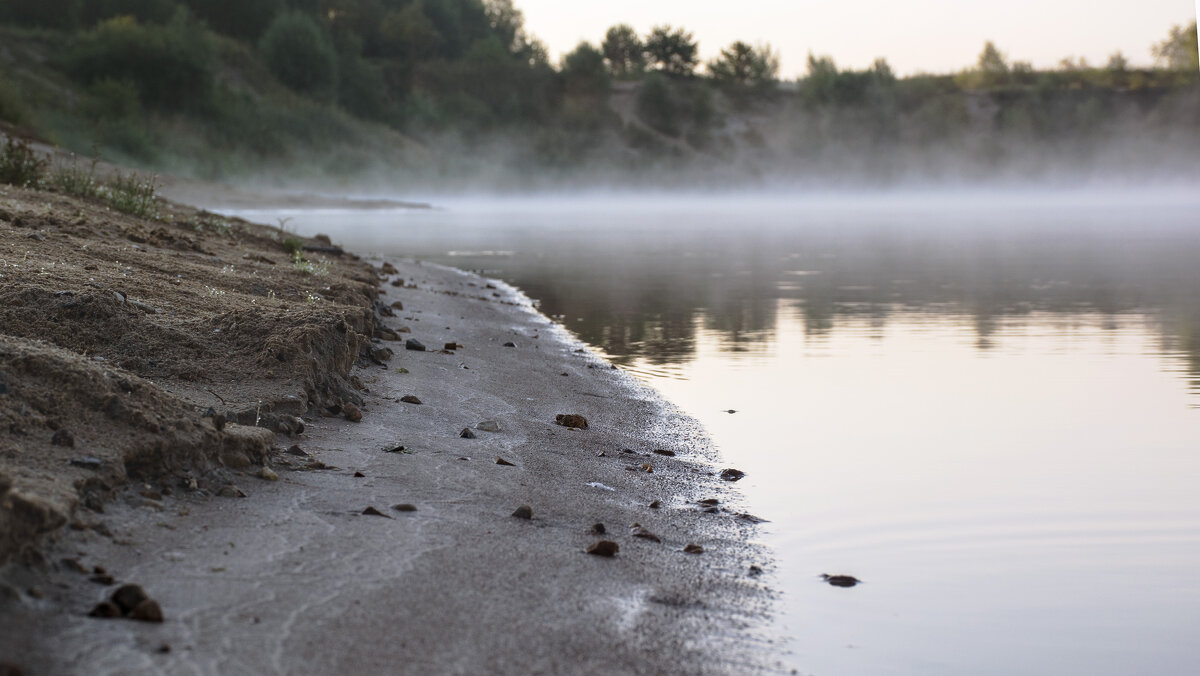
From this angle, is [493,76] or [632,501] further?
[493,76]

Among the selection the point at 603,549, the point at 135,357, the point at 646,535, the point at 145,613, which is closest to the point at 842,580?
the point at 646,535

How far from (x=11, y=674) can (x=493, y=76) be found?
74.5 m

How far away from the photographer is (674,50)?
87625 mm

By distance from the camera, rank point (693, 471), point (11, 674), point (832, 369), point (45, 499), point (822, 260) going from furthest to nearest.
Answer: point (822, 260) → point (832, 369) → point (693, 471) → point (45, 499) → point (11, 674)

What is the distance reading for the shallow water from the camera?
328cm

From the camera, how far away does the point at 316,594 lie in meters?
2.92

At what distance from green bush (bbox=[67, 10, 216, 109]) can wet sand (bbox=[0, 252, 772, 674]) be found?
46594 millimetres

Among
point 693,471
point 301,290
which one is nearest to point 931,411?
point 693,471

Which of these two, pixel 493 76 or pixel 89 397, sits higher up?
pixel 493 76

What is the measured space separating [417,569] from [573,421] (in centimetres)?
245

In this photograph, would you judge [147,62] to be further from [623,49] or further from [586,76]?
[623,49]

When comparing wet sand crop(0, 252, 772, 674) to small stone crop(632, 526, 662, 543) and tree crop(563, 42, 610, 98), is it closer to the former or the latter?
small stone crop(632, 526, 662, 543)

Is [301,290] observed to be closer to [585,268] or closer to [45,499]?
[45,499]

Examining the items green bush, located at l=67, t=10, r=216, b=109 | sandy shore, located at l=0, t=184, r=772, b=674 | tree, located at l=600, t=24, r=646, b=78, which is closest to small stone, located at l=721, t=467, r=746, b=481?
sandy shore, located at l=0, t=184, r=772, b=674
